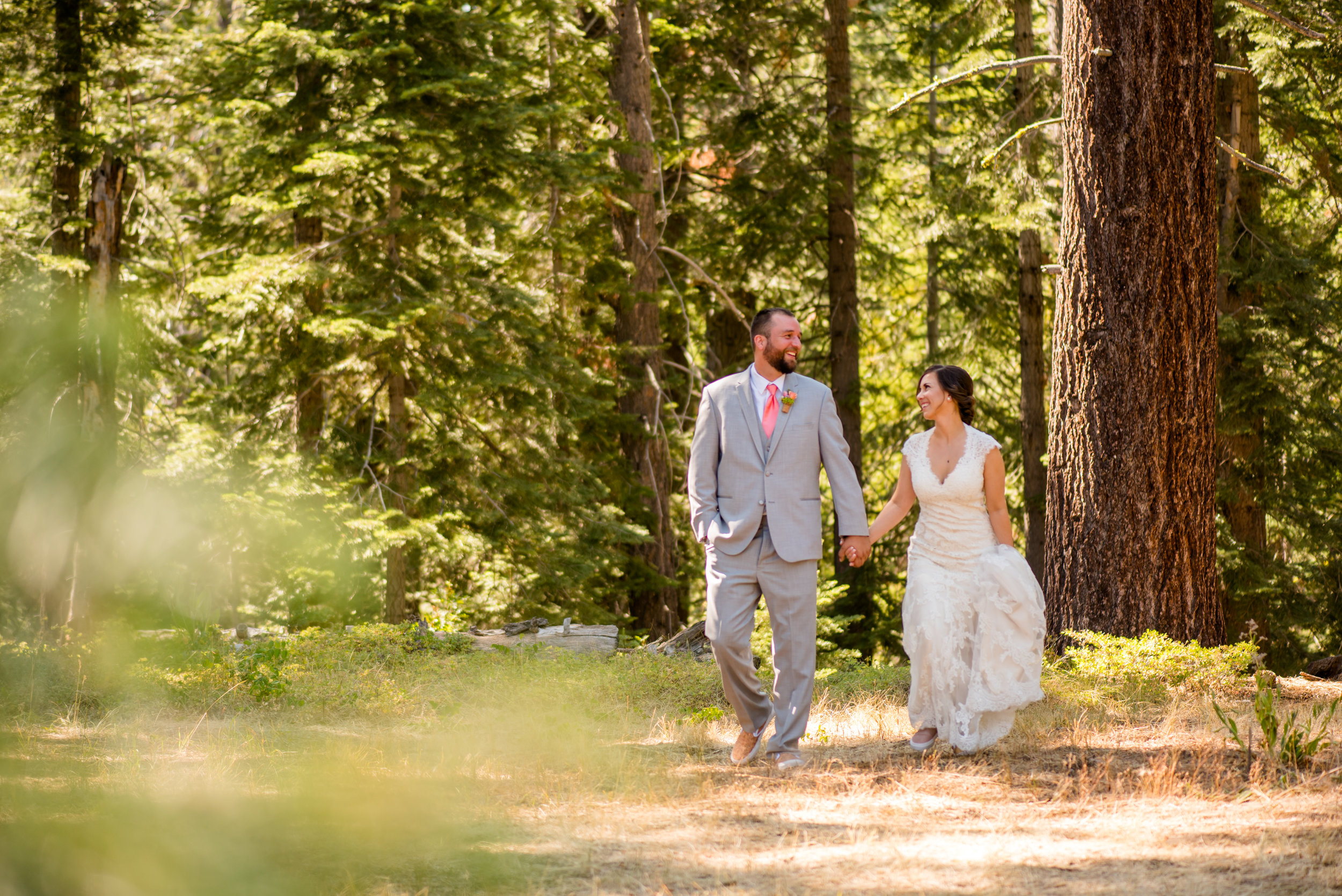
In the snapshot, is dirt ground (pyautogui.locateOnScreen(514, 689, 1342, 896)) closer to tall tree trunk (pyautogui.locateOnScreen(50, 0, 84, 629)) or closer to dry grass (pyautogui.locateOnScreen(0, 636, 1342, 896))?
dry grass (pyautogui.locateOnScreen(0, 636, 1342, 896))

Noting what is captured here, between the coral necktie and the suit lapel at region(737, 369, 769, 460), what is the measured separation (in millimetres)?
48

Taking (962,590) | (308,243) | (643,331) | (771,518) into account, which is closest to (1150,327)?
(962,590)

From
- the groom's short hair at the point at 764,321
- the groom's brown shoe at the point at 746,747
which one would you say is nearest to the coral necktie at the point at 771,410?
the groom's short hair at the point at 764,321

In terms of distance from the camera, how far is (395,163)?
13297 millimetres

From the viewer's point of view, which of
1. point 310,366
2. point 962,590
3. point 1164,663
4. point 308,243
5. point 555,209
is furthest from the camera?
point 555,209

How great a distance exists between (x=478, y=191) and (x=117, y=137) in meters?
4.80

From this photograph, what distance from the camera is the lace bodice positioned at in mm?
6039

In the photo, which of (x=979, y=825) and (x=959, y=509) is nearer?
(x=979, y=825)

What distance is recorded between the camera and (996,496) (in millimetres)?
6066

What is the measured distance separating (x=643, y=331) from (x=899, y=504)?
1103 centimetres

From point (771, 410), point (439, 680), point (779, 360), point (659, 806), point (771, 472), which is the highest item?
point (779, 360)

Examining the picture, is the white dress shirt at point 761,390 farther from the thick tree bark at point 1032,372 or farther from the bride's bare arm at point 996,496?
the thick tree bark at point 1032,372

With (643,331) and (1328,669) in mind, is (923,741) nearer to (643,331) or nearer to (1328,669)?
(1328,669)

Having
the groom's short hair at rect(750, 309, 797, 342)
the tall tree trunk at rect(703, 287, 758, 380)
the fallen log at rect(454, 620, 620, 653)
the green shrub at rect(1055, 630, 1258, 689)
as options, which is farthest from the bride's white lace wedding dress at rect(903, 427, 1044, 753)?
the tall tree trunk at rect(703, 287, 758, 380)
